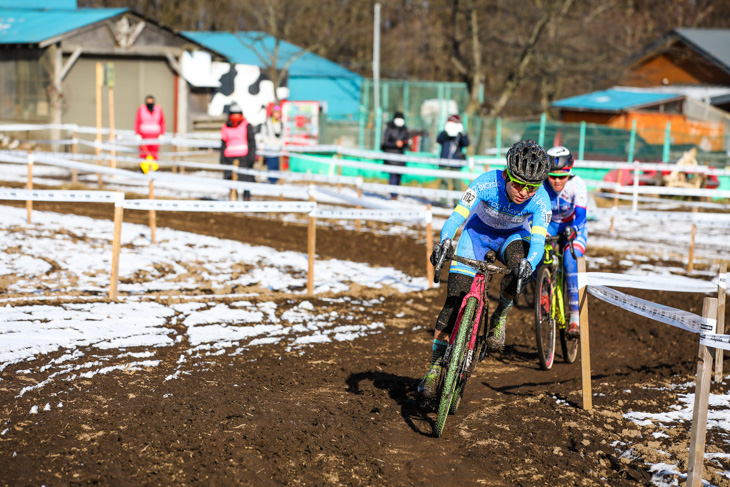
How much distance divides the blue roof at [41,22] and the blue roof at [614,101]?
729 inches

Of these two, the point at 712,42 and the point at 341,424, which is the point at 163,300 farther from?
the point at 712,42

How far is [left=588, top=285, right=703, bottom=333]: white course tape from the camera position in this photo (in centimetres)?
451

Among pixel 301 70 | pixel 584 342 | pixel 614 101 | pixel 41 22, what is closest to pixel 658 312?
pixel 584 342

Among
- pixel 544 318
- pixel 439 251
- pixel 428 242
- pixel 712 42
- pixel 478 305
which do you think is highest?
pixel 712 42

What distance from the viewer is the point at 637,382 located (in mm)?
6723

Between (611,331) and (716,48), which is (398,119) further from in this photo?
(716,48)

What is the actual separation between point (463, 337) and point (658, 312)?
4.02 feet

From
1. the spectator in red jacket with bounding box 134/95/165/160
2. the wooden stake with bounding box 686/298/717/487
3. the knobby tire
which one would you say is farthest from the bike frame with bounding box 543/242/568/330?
the spectator in red jacket with bounding box 134/95/165/160

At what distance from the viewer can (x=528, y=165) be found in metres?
5.36

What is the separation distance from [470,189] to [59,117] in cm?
2283

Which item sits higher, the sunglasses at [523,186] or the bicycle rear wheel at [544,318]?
the sunglasses at [523,186]

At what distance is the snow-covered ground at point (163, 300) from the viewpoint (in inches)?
A: 253

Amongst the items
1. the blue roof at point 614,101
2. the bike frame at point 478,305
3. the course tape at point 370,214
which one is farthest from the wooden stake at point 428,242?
the blue roof at point 614,101

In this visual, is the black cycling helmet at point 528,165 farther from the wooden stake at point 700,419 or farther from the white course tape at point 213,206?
the white course tape at point 213,206
